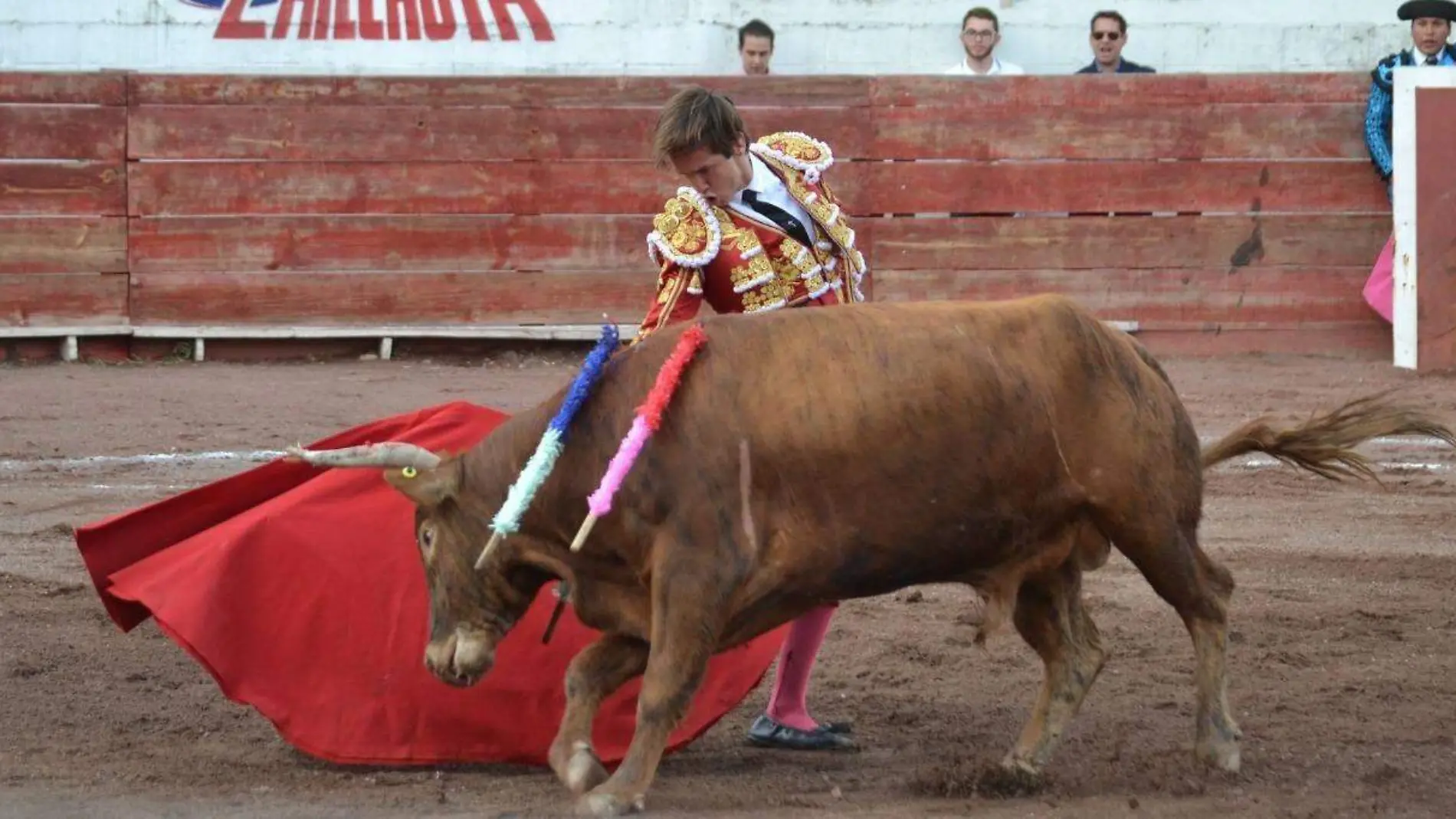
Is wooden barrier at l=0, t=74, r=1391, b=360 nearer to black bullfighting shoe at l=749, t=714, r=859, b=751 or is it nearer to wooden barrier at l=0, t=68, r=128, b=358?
wooden barrier at l=0, t=68, r=128, b=358

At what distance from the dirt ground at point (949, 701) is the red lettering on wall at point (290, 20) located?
11.5 feet

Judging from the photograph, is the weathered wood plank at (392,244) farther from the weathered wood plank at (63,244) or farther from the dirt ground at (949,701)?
the dirt ground at (949,701)

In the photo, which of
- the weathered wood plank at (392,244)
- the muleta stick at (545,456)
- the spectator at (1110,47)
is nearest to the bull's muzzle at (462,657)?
the muleta stick at (545,456)

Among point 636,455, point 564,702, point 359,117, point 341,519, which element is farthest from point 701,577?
point 359,117

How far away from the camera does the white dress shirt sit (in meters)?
4.00

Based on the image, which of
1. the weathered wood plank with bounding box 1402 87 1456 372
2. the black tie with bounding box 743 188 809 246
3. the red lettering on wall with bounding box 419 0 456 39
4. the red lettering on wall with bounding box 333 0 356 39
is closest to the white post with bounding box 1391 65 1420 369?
the weathered wood plank with bounding box 1402 87 1456 372

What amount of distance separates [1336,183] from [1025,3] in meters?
1.74

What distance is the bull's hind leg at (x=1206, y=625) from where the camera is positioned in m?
3.71

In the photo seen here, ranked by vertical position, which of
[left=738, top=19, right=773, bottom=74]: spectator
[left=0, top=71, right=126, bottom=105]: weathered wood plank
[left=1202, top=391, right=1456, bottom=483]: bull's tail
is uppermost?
[left=738, top=19, right=773, bottom=74]: spectator

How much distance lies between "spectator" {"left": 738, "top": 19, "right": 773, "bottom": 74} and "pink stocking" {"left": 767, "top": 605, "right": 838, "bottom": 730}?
20.1ft

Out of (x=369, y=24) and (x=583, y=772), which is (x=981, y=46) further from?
(x=583, y=772)

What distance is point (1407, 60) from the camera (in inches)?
394

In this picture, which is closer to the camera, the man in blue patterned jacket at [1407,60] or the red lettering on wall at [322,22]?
the man in blue patterned jacket at [1407,60]

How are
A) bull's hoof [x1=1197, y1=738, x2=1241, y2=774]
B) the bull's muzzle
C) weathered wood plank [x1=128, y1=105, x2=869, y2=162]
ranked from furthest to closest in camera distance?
weathered wood plank [x1=128, y1=105, x2=869, y2=162] < bull's hoof [x1=1197, y1=738, x2=1241, y2=774] < the bull's muzzle
